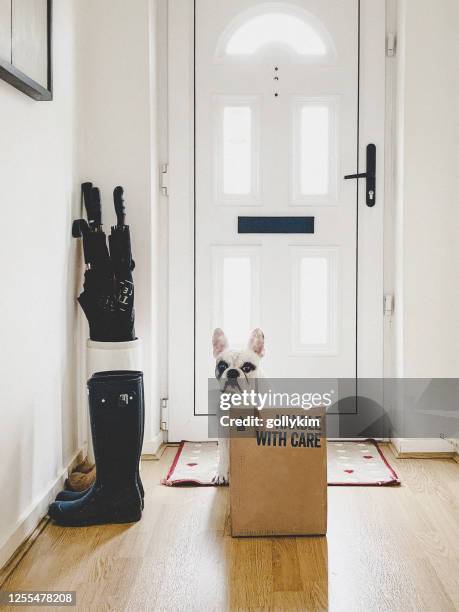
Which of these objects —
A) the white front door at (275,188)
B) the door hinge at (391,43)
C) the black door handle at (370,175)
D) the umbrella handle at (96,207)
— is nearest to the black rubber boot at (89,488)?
the umbrella handle at (96,207)

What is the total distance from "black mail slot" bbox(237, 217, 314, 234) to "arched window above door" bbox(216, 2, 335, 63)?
2.35 ft

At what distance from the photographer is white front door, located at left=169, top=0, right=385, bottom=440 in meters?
3.29

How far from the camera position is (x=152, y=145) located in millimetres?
3141

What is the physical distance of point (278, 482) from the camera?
2.27 meters

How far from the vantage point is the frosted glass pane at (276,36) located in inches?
130

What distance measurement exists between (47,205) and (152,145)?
786 millimetres

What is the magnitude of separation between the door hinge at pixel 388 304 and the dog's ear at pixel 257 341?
0.82m

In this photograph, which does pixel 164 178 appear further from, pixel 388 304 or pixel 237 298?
pixel 388 304

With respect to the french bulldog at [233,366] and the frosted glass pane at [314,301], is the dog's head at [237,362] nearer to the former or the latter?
the french bulldog at [233,366]

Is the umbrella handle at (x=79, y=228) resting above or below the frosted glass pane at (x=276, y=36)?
below

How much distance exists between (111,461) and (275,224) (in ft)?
4.64

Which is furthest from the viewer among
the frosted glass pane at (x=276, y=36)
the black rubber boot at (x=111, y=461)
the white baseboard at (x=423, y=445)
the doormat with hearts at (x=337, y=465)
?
the frosted glass pane at (x=276, y=36)

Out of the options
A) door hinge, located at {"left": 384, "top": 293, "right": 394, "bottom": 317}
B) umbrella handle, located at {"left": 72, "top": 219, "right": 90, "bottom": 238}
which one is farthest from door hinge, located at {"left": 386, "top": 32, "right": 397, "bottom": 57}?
umbrella handle, located at {"left": 72, "top": 219, "right": 90, "bottom": 238}

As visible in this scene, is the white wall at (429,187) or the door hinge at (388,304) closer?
the white wall at (429,187)
